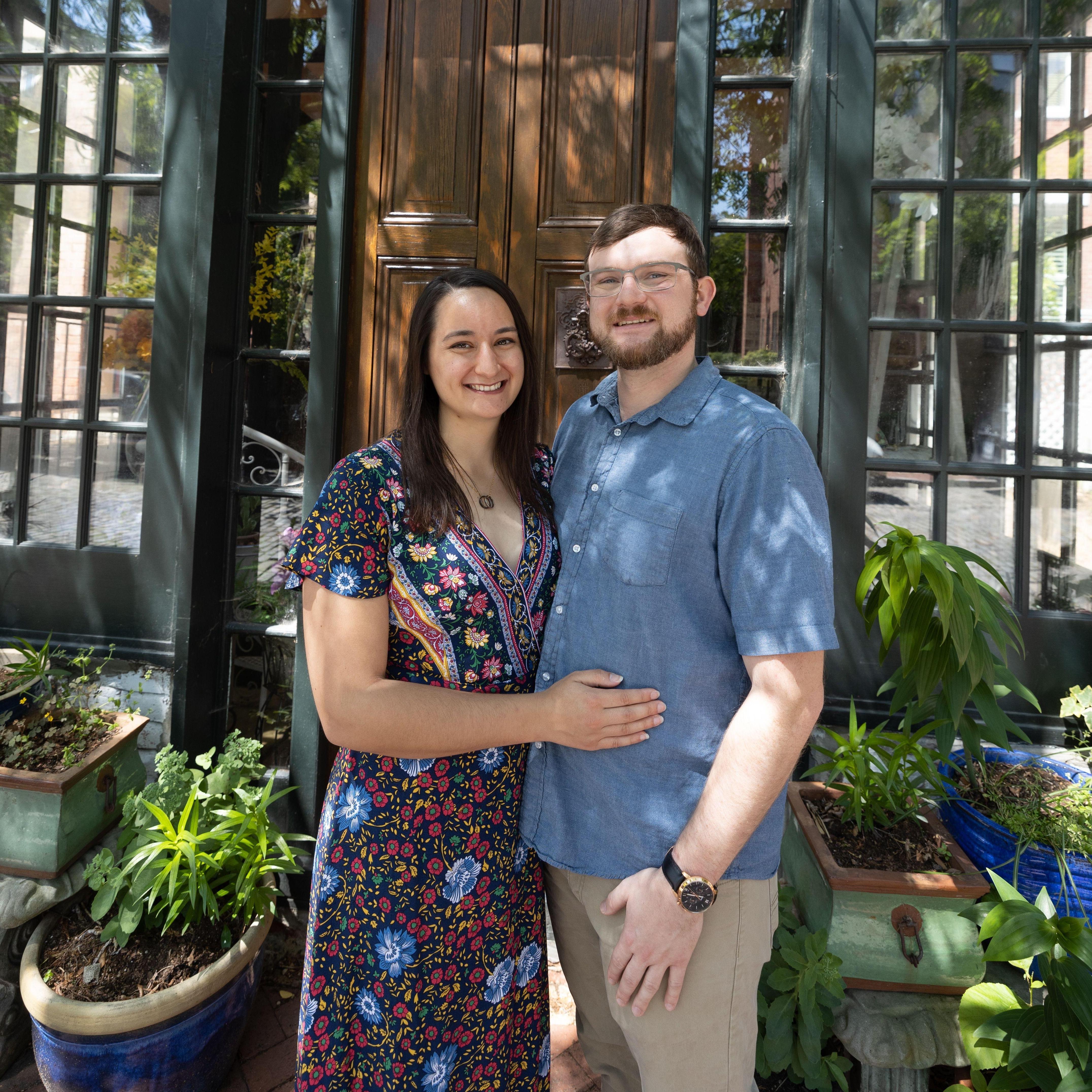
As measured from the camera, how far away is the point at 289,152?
9.23 ft

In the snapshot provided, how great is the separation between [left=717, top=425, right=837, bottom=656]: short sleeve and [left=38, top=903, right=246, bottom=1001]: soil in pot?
5.89 ft

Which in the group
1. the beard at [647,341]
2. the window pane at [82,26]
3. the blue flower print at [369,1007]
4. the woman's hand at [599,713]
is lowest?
the blue flower print at [369,1007]

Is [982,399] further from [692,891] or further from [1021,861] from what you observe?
[692,891]

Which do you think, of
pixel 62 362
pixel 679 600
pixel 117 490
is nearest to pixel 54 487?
pixel 117 490

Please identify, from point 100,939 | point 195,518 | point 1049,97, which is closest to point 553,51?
point 1049,97

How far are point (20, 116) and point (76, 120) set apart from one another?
234 mm

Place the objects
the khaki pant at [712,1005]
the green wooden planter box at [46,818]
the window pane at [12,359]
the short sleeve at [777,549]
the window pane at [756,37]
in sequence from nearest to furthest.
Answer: the short sleeve at [777,549]
the khaki pant at [712,1005]
the green wooden planter box at [46,818]
the window pane at [756,37]
the window pane at [12,359]

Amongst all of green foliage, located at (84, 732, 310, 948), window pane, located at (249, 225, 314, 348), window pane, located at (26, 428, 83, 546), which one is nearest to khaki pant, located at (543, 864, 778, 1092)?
green foliage, located at (84, 732, 310, 948)

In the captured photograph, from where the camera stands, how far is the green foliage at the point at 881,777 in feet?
6.78

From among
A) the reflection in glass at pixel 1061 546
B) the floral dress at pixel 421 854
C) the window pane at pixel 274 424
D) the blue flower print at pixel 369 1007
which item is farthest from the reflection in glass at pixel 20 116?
the reflection in glass at pixel 1061 546

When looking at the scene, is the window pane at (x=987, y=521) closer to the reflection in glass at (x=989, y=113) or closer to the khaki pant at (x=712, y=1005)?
the reflection in glass at (x=989, y=113)

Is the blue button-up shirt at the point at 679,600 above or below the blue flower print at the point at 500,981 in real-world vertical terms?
above

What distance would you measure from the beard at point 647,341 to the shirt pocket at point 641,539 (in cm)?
26

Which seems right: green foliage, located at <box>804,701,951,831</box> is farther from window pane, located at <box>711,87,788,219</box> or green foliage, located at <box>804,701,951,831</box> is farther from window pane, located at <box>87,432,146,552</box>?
window pane, located at <box>87,432,146,552</box>
